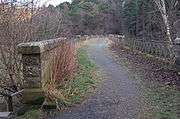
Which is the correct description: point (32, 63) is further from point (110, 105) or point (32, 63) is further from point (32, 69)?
point (110, 105)

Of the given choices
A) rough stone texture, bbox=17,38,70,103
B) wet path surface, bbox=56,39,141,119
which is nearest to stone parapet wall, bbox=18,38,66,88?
rough stone texture, bbox=17,38,70,103

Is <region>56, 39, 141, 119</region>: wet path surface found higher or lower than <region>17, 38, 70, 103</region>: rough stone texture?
lower

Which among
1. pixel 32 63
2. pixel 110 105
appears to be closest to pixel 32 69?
pixel 32 63

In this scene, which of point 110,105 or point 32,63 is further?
point 110,105

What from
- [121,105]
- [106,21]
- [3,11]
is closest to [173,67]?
[121,105]

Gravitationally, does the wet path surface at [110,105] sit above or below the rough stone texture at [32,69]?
below

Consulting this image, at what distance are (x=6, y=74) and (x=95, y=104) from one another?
4.38m

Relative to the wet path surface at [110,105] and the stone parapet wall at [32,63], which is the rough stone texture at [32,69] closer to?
the stone parapet wall at [32,63]

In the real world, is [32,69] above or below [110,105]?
above

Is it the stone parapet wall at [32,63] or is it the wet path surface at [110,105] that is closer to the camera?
the wet path surface at [110,105]

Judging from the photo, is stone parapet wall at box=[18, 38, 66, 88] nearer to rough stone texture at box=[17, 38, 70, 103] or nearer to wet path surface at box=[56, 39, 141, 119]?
rough stone texture at box=[17, 38, 70, 103]

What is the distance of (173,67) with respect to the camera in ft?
44.3

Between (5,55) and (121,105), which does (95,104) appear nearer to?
(121,105)

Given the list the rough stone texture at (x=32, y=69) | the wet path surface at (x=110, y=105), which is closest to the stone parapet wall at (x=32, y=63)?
the rough stone texture at (x=32, y=69)
